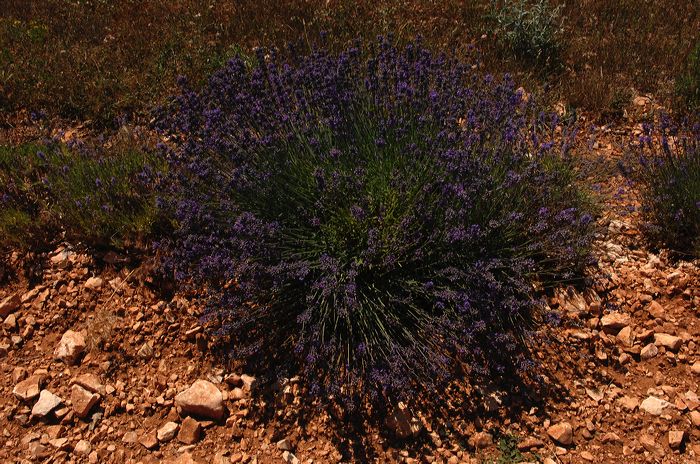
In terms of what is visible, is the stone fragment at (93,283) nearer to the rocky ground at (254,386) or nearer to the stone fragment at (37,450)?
the rocky ground at (254,386)

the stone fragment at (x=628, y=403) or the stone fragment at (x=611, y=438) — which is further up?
the stone fragment at (x=628, y=403)

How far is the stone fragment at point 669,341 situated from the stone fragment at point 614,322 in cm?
18

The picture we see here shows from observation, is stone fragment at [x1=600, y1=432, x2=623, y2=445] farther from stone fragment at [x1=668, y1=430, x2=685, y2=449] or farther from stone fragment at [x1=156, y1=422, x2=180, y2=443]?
stone fragment at [x1=156, y1=422, x2=180, y2=443]

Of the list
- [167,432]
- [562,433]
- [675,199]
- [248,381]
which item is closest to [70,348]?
[167,432]

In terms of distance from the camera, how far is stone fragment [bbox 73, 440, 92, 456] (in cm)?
297

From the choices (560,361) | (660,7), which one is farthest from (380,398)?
(660,7)

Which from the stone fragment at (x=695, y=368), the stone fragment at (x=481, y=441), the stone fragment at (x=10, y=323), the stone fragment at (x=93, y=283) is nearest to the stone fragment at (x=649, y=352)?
the stone fragment at (x=695, y=368)

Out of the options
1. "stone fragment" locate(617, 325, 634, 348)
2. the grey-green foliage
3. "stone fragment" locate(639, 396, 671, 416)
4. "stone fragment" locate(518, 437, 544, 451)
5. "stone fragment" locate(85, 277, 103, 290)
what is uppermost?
the grey-green foliage

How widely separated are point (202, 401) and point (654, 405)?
241 cm

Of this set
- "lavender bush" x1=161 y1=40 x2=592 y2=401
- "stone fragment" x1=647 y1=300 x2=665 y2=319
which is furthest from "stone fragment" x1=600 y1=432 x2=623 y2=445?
"stone fragment" x1=647 y1=300 x2=665 y2=319

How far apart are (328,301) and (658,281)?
2.09m

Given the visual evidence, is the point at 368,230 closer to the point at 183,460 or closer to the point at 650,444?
the point at 183,460

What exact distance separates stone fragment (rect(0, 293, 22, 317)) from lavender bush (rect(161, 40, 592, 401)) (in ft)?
3.71

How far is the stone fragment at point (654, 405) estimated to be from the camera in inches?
115
